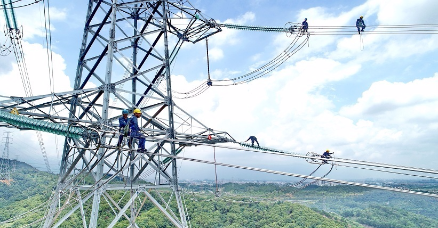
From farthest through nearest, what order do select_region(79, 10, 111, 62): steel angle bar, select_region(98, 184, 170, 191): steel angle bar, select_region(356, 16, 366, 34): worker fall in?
1. select_region(356, 16, 366, 34): worker
2. select_region(79, 10, 111, 62): steel angle bar
3. select_region(98, 184, 170, 191): steel angle bar

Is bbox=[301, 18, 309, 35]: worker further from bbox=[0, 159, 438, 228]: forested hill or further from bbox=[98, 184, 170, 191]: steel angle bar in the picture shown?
bbox=[0, 159, 438, 228]: forested hill

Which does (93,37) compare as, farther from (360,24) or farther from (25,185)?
(25,185)

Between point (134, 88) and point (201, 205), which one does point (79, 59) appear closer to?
point (134, 88)

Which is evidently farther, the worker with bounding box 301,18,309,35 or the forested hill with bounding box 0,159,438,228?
the forested hill with bounding box 0,159,438,228

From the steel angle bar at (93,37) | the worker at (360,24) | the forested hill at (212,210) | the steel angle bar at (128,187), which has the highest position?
the worker at (360,24)

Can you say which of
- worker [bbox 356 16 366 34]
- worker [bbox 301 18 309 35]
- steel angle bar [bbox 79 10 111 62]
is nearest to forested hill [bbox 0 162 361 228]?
steel angle bar [bbox 79 10 111 62]

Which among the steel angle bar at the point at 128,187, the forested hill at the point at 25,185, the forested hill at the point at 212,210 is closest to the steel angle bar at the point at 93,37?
the steel angle bar at the point at 128,187

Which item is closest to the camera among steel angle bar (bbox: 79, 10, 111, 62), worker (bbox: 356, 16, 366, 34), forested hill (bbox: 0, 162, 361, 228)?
steel angle bar (bbox: 79, 10, 111, 62)

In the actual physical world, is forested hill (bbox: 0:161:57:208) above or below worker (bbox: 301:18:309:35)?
below

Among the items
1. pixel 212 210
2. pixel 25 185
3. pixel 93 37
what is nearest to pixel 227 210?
pixel 212 210

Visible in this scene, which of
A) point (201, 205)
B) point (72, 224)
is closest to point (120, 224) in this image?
point (72, 224)

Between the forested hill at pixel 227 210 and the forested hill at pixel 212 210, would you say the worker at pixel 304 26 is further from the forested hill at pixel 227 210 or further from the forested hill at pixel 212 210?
the forested hill at pixel 212 210
